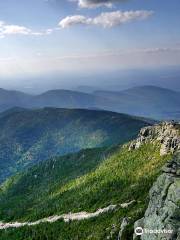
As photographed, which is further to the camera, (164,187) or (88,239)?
(88,239)

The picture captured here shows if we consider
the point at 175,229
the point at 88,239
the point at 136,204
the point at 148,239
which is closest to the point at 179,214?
the point at 175,229

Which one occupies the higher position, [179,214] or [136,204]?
[179,214]

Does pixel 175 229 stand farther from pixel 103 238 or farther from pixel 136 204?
pixel 136 204

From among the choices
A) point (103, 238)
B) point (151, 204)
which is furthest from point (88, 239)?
point (151, 204)

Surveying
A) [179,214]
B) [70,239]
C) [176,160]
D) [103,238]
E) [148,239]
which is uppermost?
[176,160]

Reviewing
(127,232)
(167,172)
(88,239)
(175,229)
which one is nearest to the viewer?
(175,229)

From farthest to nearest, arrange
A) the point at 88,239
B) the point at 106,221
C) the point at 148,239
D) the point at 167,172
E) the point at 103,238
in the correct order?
the point at 106,221 < the point at 88,239 < the point at 103,238 < the point at 167,172 < the point at 148,239

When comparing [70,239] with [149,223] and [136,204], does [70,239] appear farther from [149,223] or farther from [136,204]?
[149,223]
